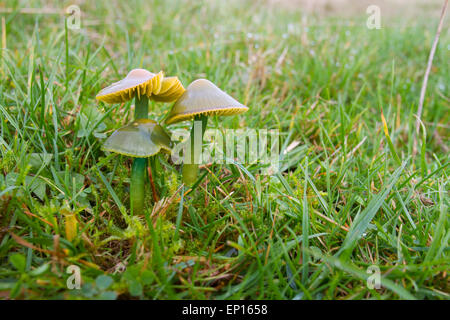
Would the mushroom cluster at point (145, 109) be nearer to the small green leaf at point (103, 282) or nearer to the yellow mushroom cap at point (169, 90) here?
the yellow mushroom cap at point (169, 90)

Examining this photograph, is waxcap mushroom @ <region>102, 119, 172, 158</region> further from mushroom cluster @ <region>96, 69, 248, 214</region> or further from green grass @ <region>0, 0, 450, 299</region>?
green grass @ <region>0, 0, 450, 299</region>

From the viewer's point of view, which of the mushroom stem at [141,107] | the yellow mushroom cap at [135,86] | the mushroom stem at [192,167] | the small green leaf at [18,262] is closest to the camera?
the small green leaf at [18,262]

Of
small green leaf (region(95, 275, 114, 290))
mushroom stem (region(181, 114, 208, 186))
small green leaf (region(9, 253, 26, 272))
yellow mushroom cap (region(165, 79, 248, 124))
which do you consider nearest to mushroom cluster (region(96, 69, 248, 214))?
yellow mushroom cap (region(165, 79, 248, 124))

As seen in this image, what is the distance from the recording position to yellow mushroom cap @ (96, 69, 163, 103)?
1.38m

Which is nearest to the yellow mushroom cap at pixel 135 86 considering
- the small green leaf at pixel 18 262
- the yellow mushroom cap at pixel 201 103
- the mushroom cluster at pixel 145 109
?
the mushroom cluster at pixel 145 109

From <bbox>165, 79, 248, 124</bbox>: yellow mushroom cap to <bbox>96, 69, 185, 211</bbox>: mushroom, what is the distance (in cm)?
9

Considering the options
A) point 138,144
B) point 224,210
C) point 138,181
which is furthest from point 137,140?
point 224,210

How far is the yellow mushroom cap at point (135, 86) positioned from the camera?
54.3 inches

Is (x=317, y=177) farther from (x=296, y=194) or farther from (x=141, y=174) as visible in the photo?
(x=141, y=174)

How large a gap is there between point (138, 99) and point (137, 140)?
27cm

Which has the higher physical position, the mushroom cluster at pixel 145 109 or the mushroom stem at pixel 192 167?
→ the mushroom cluster at pixel 145 109
